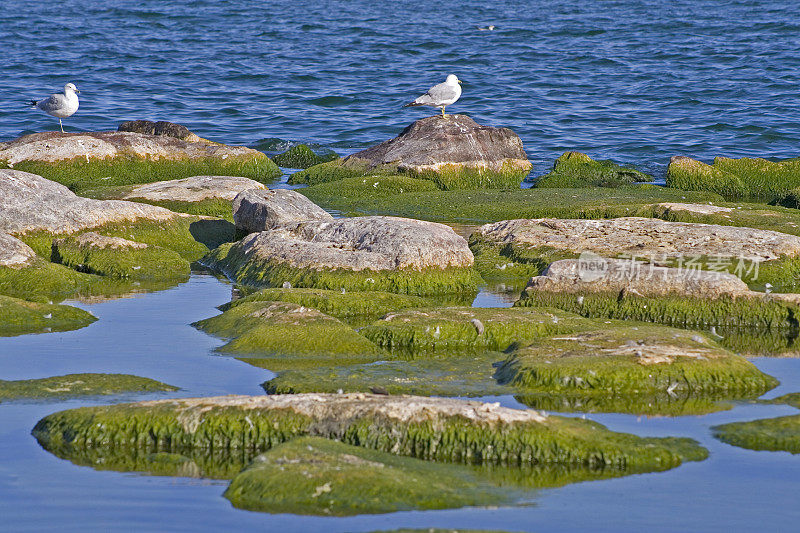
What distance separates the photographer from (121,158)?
2067 cm

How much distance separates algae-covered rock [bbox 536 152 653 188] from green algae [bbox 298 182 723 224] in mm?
1078

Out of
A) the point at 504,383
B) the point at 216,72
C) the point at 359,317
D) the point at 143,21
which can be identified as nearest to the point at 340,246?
the point at 359,317

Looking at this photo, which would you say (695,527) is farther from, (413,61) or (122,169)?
(413,61)

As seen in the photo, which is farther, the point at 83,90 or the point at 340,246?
the point at 83,90

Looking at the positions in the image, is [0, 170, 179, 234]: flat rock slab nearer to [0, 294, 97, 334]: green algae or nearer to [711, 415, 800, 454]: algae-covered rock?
[0, 294, 97, 334]: green algae

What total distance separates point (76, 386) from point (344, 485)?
305 cm

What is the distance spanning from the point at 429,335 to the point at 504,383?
139cm

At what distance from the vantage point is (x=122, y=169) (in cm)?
2056

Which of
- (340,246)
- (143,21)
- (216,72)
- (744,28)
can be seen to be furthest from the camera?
(143,21)

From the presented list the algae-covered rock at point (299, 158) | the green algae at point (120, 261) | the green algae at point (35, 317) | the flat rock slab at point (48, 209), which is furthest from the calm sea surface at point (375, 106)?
the algae-covered rock at point (299, 158)

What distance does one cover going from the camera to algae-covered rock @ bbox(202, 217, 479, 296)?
1202 centimetres

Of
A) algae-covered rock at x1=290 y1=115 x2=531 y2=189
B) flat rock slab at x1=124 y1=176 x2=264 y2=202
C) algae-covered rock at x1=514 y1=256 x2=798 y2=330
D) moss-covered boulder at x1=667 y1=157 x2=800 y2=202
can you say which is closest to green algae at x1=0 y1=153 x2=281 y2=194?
algae-covered rock at x1=290 y1=115 x2=531 y2=189

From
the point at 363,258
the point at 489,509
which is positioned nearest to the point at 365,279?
the point at 363,258

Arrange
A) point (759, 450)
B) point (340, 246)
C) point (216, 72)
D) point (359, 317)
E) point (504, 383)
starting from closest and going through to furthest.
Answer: point (759, 450) → point (504, 383) → point (359, 317) → point (340, 246) → point (216, 72)
